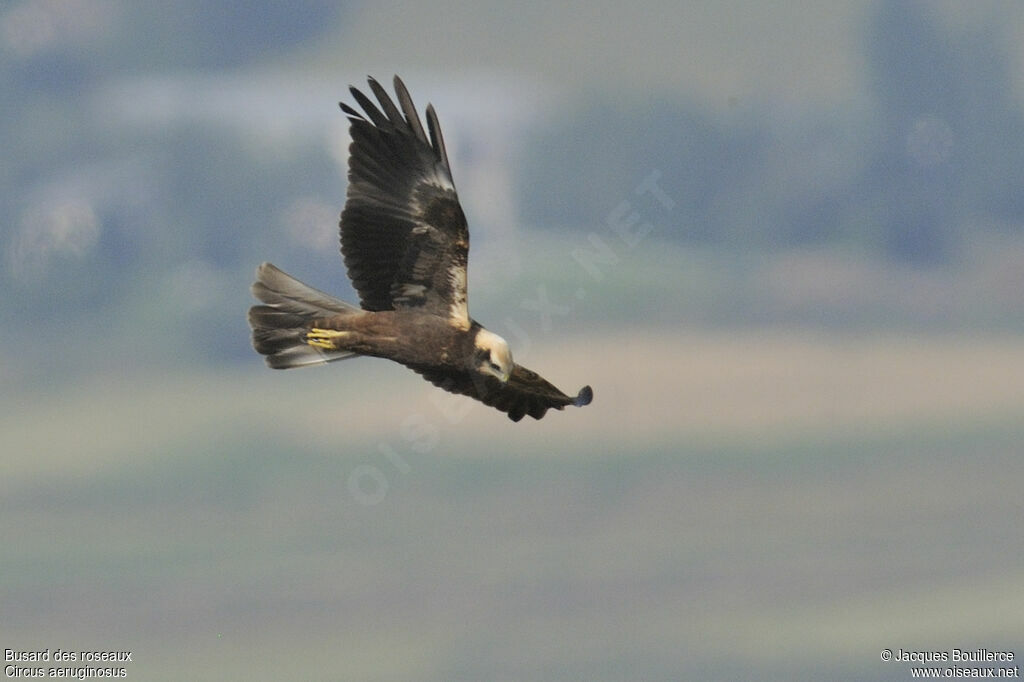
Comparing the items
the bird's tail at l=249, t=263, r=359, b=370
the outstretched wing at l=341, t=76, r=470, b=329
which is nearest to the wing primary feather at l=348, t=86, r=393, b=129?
the outstretched wing at l=341, t=76, r=470, b=329

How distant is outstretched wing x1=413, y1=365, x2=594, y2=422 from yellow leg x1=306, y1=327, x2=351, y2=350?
1097 mm

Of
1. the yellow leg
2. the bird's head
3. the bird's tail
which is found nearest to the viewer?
the bird's head

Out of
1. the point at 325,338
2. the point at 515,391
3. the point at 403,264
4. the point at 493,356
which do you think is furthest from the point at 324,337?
the point at 515,391

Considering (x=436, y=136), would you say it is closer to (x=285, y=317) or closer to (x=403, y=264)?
(x=403, y=264)

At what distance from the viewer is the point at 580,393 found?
3434 centimetres

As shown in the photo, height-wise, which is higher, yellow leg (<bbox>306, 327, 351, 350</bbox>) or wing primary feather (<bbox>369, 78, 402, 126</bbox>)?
wing primary feather (<bbox>369, 78, 402, 126</bbox>)

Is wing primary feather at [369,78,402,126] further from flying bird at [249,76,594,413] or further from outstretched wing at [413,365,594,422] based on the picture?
outstretched wing at [413,365,594,422]

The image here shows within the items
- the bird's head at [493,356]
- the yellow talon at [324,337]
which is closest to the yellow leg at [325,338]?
the yellow talon at [324,337]

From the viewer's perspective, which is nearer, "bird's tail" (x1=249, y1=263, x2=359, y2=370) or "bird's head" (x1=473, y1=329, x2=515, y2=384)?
"bird's head" (x1=473, y1=329, x2=515, y2=384)

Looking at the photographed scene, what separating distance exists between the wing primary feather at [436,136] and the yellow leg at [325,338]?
262 centimetres

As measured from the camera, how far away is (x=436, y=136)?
32.8 m

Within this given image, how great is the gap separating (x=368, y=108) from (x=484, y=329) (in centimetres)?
334

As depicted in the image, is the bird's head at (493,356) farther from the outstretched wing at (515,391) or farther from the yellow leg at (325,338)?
the yellow leg at (325,338)

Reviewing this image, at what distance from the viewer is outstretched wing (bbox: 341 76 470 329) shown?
32875 mm
